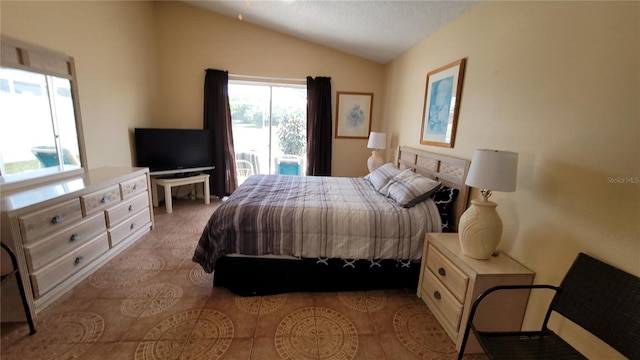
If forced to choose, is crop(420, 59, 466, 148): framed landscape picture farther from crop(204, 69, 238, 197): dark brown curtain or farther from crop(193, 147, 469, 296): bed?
crop(204, 69, 238, 197): dark brown curtain

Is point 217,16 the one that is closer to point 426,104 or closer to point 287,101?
point 287,101

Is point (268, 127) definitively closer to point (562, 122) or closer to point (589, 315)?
point (562, 122)

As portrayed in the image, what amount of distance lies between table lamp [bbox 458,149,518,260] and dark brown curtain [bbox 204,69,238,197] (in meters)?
3.78

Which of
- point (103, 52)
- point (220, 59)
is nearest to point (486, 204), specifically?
point (103, 52)

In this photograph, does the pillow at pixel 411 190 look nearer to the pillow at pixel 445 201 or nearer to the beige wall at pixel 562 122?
the pillow at pixel 445 201

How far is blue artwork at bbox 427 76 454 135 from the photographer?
256 centimetres

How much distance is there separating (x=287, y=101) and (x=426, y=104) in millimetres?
2429

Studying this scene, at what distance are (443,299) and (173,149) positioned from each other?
3.93 metres

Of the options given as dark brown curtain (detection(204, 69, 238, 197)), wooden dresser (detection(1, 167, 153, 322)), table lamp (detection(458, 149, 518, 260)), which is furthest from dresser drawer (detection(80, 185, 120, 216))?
table lamp (detection(458, 149, 518, 260))

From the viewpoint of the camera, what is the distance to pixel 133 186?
9.15ft

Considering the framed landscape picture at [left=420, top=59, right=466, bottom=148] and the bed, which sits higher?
the framed landscape picture at [left=420, top=59, right=466, bottom=148]

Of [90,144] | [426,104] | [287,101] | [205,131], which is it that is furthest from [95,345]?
[287,101]

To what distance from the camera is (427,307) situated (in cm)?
200

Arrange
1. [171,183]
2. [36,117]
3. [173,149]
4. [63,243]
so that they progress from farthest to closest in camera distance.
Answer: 1. [173,149]
2. [171,183]
3. [36,117]
4. [63,243]
